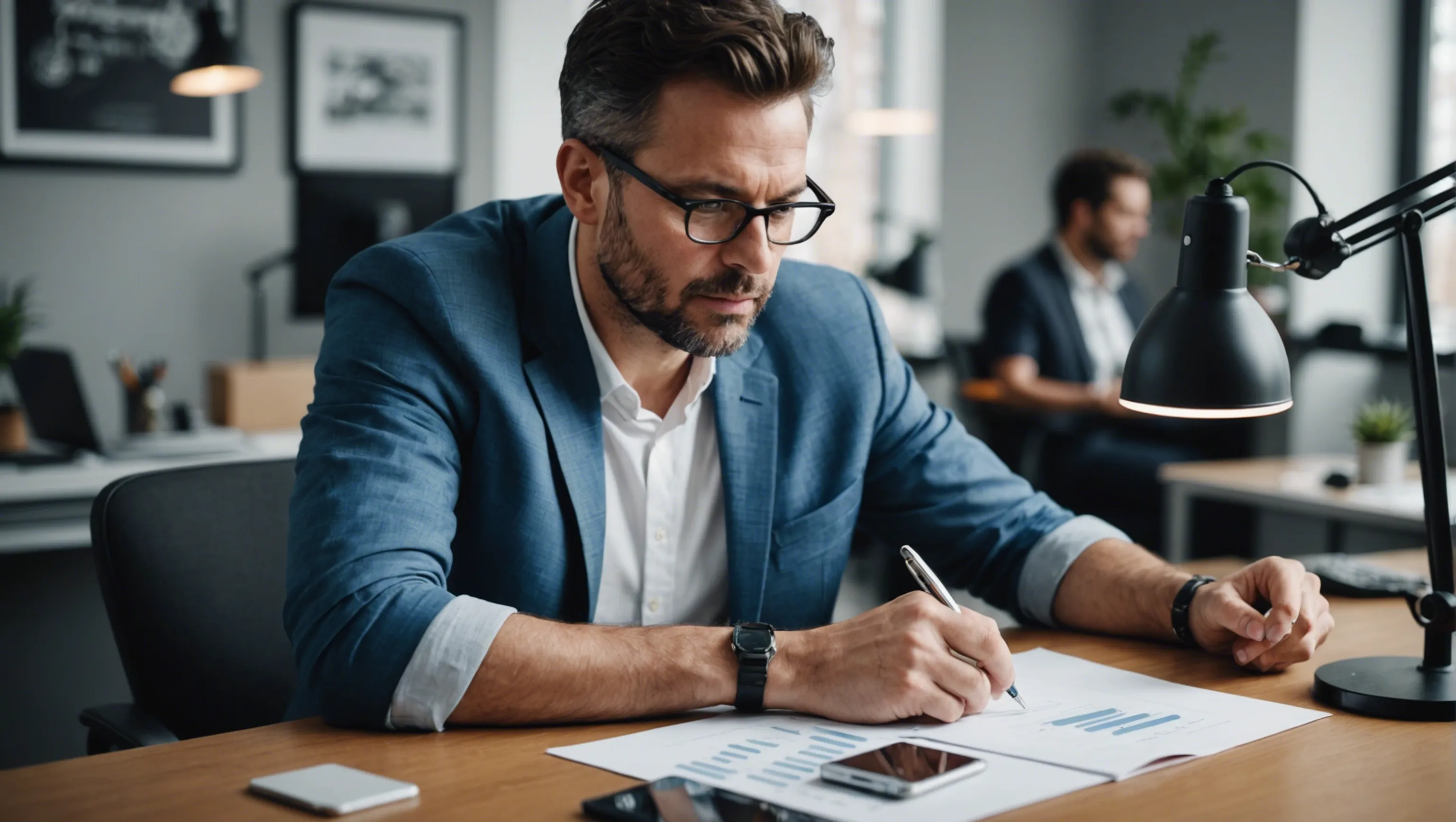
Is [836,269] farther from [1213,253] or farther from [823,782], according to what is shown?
[823,782]

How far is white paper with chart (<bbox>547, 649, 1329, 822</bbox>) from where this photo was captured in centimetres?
94

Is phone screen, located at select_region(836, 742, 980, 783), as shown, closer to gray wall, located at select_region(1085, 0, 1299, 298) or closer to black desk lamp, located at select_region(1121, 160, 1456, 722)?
black desk lamp, located at select_region(1121, 160, 1456, 722)

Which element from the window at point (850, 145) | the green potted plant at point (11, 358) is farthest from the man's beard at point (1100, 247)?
the green potted plant at point (11, 358)

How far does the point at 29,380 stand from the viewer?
3.22 m

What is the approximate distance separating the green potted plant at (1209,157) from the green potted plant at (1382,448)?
1698 millimetres

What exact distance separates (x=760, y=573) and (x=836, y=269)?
46 cm

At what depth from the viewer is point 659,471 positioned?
1.52 m

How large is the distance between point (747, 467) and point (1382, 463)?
199 centimetres

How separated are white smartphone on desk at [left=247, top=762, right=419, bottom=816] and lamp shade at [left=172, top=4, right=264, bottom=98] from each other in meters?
3.14

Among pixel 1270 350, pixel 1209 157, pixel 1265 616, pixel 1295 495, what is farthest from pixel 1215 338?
pixel 1209 157

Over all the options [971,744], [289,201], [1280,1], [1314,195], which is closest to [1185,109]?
[1280,1]

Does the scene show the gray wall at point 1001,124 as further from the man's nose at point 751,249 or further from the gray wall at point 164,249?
the man's nose at point 751,249

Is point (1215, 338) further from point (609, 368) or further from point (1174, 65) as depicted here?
Result: point (1174, 65)

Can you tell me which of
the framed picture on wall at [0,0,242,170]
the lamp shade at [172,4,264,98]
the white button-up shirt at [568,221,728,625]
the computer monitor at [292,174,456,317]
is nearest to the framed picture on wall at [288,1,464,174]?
the computer monitor at [292,174,456,317]
